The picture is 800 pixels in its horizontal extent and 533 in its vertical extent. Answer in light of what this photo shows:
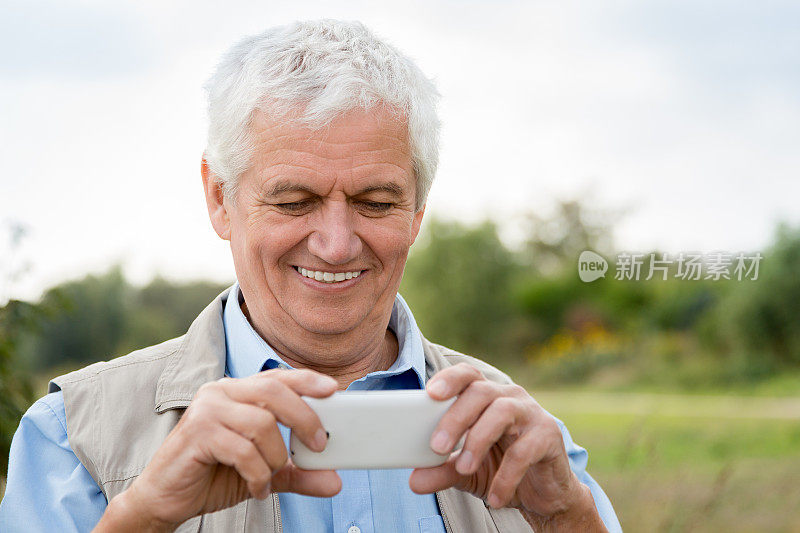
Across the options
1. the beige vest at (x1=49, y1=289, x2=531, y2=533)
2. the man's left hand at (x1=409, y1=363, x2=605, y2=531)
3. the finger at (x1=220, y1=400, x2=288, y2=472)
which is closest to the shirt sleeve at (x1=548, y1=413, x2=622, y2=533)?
the beige vest at (x1=49, y1=289, x2=531, y2=533)

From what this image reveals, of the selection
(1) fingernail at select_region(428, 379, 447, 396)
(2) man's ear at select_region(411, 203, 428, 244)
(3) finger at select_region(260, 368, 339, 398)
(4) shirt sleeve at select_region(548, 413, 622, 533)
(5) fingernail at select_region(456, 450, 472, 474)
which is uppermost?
(2) man's ear at select_region(411, 203, 428, 244)

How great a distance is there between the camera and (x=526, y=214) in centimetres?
3350

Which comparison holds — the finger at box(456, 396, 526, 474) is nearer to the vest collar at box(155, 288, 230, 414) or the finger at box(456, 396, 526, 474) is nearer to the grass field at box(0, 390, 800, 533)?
the vest collar at box(155, 288, 230, 414)

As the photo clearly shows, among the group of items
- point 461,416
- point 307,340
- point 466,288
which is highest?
point 461,416

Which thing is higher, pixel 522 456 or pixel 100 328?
pixel 522 456

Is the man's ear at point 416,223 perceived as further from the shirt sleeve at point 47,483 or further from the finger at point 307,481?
the shirt sleeve at point 47,483

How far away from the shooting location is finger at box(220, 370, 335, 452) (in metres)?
1.56

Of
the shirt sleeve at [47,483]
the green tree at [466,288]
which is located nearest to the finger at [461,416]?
the shirt sleeve at [47,483]

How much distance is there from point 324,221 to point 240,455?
703 mm

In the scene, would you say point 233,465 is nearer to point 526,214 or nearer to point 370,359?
point 370,359

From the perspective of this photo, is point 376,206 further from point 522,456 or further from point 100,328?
point 100,328

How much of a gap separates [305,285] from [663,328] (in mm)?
22317

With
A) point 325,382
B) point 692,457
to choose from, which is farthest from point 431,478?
point 692,457

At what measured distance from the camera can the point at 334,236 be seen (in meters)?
2.03
